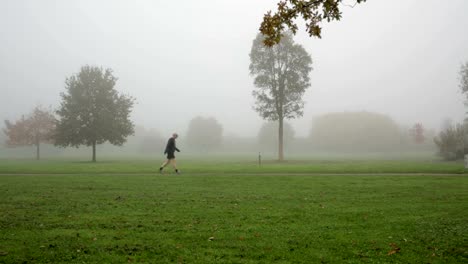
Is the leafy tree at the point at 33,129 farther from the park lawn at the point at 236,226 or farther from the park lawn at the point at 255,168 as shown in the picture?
the park lawn at the point at 236,226

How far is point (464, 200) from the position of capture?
12867mm

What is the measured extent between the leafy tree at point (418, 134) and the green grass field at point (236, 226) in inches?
2945

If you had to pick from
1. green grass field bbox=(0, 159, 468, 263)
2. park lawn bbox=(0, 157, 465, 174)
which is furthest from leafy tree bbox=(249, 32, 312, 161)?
green grass field bbox=(0, 159, 468, 263)

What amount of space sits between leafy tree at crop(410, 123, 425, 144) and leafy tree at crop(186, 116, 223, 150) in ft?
168

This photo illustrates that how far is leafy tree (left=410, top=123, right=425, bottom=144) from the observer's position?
8315 centimetres

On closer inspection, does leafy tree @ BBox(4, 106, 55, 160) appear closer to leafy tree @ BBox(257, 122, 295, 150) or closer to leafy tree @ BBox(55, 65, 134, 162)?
leafy tree @ BBox(55, 65, 134, 162)

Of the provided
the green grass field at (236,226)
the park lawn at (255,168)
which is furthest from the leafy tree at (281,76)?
the green grass field at (236,226)

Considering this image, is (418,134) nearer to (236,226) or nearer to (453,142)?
(453,142)

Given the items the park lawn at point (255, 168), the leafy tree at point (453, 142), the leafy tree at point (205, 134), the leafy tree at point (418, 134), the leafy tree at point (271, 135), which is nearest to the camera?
the park lawn at point (255, 168)

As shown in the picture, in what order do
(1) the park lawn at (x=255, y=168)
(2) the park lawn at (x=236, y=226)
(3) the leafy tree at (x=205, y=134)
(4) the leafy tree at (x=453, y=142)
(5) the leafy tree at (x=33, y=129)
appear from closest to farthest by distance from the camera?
(2) the park lawn at (x=236, y=226), (1) the park lawn at (x=255, y=168), (4) the leafy tree at (x=453, y=142), (5) the leafy tree at (x=33, y=129), (3) the leafy tree at (x=205, y=134)

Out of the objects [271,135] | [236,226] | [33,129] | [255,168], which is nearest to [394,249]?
[236,226]

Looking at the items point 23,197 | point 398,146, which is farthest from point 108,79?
point 398,146

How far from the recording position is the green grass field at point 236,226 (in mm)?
6872

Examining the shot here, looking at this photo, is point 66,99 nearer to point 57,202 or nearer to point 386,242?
point 57,202
